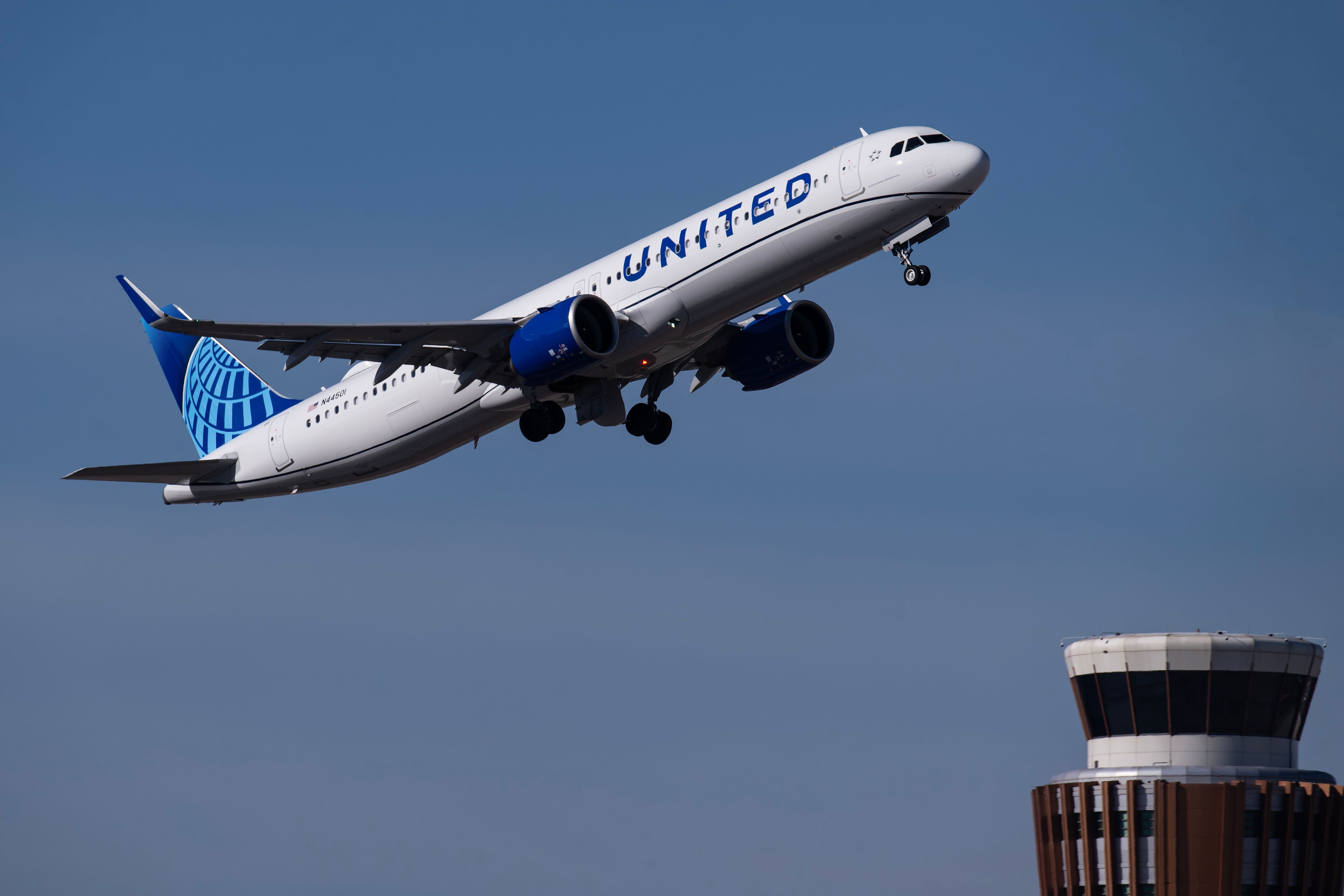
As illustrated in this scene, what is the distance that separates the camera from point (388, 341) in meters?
43.1

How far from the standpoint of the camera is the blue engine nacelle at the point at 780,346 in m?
46.1

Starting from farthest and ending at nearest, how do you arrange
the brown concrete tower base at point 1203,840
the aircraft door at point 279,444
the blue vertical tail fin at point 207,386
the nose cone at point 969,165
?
the brown concrete tower base at point 1203,840 → the blue vertical tail fin at point 207,386 → the aircraft door at point 279,444 → the nose cone at point 969,165

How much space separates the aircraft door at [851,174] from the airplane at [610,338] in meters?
0.05

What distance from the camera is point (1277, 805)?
267 feet

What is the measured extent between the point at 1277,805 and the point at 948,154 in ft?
185

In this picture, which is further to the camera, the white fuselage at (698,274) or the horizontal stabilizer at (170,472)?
the horizontal stabilizer at (170,472)

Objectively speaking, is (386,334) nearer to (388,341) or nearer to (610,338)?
(388,341)

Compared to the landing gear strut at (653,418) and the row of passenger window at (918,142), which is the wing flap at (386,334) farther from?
the row of passenger window at (918,142)

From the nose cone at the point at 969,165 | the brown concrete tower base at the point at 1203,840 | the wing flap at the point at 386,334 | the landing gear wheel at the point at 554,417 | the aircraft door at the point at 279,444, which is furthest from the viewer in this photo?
the brown concrete tower base at the point at 1203,840

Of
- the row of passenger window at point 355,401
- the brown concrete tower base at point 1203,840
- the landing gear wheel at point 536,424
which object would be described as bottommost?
the brown concrete tower base at point 1203,840

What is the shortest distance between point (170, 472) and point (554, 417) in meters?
14.7

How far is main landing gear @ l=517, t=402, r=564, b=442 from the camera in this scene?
4484 cm

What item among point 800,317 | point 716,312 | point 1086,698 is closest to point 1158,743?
point 1086,698

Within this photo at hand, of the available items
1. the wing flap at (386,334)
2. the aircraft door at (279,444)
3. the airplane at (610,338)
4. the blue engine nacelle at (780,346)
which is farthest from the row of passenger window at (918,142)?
the aircraft door at (279,444)
